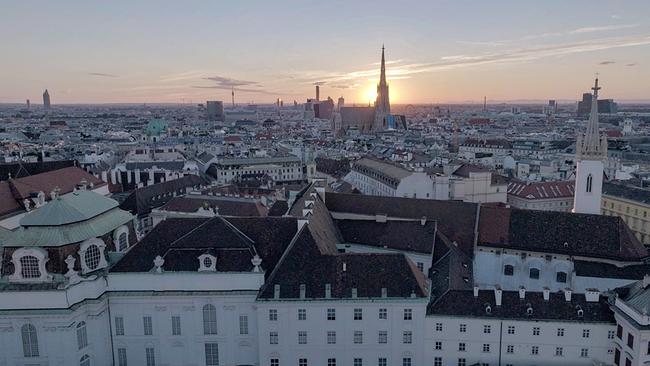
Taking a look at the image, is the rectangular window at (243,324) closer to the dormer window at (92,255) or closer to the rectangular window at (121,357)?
the rectangular window at (121,357)

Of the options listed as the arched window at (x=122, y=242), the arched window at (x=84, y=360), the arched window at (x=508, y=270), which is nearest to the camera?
the arched window at (x=84, y=360)

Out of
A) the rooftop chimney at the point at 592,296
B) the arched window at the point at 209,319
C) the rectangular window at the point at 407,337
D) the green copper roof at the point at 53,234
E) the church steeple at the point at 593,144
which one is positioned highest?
the church steeple at the point at 593,144

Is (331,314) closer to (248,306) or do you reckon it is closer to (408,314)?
(408,314)

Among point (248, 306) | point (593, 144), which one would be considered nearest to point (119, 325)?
point (248, 306)

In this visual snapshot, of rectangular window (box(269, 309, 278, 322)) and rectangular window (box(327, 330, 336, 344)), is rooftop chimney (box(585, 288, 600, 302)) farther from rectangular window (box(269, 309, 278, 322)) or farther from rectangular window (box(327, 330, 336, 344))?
rectangular window (box(269, 309, 278, 322))

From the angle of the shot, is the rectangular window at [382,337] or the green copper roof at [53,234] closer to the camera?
the green copper roof at [53,234]

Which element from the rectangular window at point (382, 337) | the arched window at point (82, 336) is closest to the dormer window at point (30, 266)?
the arched window at point (82, 336)
